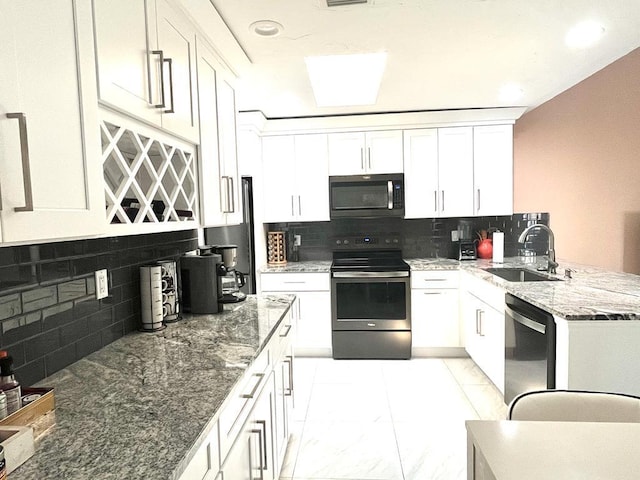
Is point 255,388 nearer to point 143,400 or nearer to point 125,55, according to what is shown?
point 143,400

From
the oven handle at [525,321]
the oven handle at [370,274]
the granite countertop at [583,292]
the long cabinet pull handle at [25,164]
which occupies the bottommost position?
the oven handle at [525,321]

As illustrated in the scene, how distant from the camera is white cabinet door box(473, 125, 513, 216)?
12.7ft

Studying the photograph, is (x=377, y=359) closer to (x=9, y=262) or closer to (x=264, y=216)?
(x=264, y=216)

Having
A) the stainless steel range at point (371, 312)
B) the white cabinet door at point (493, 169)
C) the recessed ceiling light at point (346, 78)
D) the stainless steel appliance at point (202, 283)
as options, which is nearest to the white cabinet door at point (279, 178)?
the recessed ceiling light at point (346, 78)

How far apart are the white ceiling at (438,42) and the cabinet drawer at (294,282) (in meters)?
1.61

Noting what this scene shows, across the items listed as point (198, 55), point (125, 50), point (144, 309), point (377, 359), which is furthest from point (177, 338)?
point (377, 359)

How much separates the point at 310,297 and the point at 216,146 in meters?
2.07

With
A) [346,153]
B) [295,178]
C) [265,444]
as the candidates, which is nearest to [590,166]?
[346,153]

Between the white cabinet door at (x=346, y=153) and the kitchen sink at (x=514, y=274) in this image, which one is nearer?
the kitchen sink at (x=514, y=274)

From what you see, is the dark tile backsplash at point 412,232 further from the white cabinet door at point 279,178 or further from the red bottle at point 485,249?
the white cabinet door at point 279,178

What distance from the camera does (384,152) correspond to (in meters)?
3.95

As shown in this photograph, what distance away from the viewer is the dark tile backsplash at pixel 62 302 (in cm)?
120

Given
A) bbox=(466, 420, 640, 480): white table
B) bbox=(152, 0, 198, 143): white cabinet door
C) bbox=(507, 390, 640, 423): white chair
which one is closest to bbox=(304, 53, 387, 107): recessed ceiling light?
bbox=(152, 0, 198, 143): white cabinet door

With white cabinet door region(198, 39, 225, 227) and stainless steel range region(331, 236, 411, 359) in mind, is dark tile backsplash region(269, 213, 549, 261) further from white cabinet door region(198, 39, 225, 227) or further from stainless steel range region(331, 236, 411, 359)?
white cabinet door region(198, 39, 225, 227)
